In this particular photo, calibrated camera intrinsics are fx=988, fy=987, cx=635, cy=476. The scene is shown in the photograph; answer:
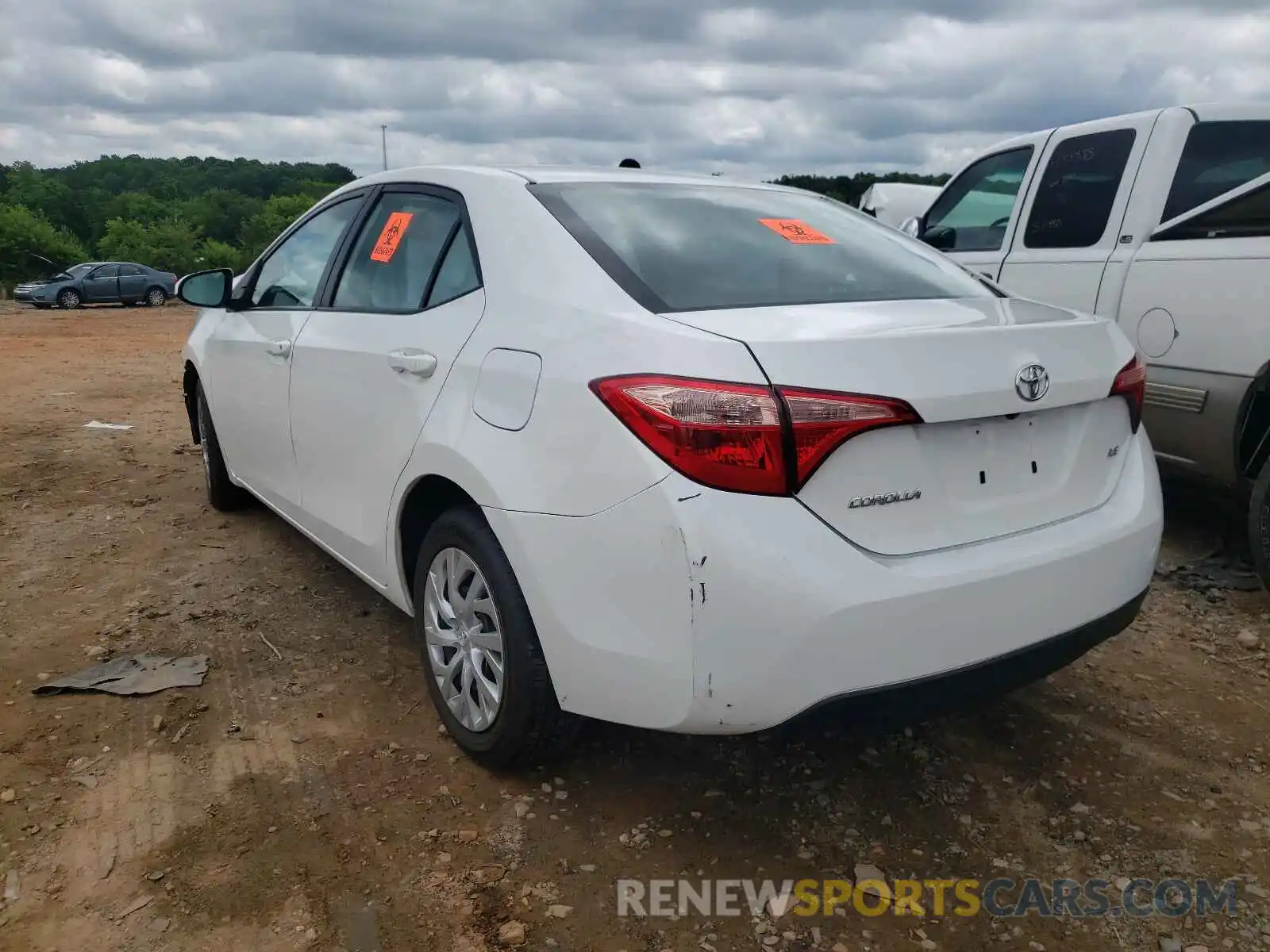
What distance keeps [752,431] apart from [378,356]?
1.44 metres

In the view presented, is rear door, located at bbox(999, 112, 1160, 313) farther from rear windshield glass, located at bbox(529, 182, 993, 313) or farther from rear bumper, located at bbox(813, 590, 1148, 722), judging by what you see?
rear bumper, located at bbox(813, 590, 1148, 722)

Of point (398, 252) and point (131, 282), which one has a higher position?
point (398, 252)

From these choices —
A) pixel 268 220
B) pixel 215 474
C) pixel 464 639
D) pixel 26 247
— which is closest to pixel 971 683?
pixel 464 639

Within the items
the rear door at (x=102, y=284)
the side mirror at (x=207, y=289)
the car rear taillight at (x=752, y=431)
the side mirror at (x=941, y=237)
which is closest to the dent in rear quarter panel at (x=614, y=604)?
the car rear taillight at (x=752, y=431)

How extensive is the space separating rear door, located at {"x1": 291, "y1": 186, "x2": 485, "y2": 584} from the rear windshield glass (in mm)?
390

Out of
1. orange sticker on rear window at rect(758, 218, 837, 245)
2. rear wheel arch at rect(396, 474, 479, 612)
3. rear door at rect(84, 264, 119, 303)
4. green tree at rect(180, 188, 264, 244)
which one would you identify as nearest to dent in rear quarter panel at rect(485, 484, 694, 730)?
rear wheel arch at rect(396, 474, 479, 612)

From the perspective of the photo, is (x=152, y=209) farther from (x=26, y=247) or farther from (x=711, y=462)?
(x=711, y=462)

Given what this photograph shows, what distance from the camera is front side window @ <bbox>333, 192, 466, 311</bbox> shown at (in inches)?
117

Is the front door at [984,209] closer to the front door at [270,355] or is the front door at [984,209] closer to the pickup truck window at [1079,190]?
the pickup truck window at [1079,190]

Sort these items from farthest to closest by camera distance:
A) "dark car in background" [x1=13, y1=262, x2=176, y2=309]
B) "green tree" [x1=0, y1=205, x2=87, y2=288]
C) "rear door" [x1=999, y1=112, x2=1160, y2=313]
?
"green tree" [x1=0, y1=205, x2=87, y2=288]
"dark car in background" [x1=13, y1=262, x2=176, y2=309]
"rear door" [x1=999, y1=112, x2=1160, y2=313]

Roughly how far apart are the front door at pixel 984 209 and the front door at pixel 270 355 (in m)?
3.43

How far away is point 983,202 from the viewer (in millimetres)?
5883

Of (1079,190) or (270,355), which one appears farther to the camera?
(1079,190)

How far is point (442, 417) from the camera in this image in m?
2.61
